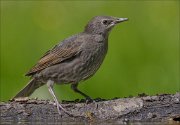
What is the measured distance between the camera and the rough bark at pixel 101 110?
1053 centimetres

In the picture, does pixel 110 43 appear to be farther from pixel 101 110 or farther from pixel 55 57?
pixel 101 110

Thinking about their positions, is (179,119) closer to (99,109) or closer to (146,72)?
(99,109)

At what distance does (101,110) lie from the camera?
10.8 metres

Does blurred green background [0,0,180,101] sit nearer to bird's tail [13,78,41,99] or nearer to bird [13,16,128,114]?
bird's tail [13,78,41,99]

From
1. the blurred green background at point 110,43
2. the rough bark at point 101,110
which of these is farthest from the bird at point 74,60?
the blurred green background at point 110,43

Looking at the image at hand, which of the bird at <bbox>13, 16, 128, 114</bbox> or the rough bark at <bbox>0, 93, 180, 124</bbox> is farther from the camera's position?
the bird at <bbox>13, 16, 128, 114</bbox>

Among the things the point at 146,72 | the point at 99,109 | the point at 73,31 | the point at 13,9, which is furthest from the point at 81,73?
the point at 13,9

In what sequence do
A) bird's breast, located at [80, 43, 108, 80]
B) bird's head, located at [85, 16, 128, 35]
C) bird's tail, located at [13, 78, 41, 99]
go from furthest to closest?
bird's head, located at [85, 16, 128, 35]
bird's tail, located at [13, 78, 41, 99]
bird's breast, located at [80, 43, 108, 80]

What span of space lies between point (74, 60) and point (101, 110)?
1.29m

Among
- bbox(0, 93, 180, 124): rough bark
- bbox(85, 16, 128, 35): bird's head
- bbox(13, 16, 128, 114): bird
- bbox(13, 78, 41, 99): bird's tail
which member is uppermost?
bbox(85, 16, 128, 35): bird's head

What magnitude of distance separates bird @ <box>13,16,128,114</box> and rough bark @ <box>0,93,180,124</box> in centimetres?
93

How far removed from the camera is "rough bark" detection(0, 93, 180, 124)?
10.5 m

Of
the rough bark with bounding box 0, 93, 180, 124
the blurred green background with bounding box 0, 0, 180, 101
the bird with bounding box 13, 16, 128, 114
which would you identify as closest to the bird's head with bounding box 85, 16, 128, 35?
the bird with bounding box 13, 16, 128, 114

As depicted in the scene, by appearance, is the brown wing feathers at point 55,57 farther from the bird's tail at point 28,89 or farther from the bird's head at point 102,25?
the bird's head at point 102,25
